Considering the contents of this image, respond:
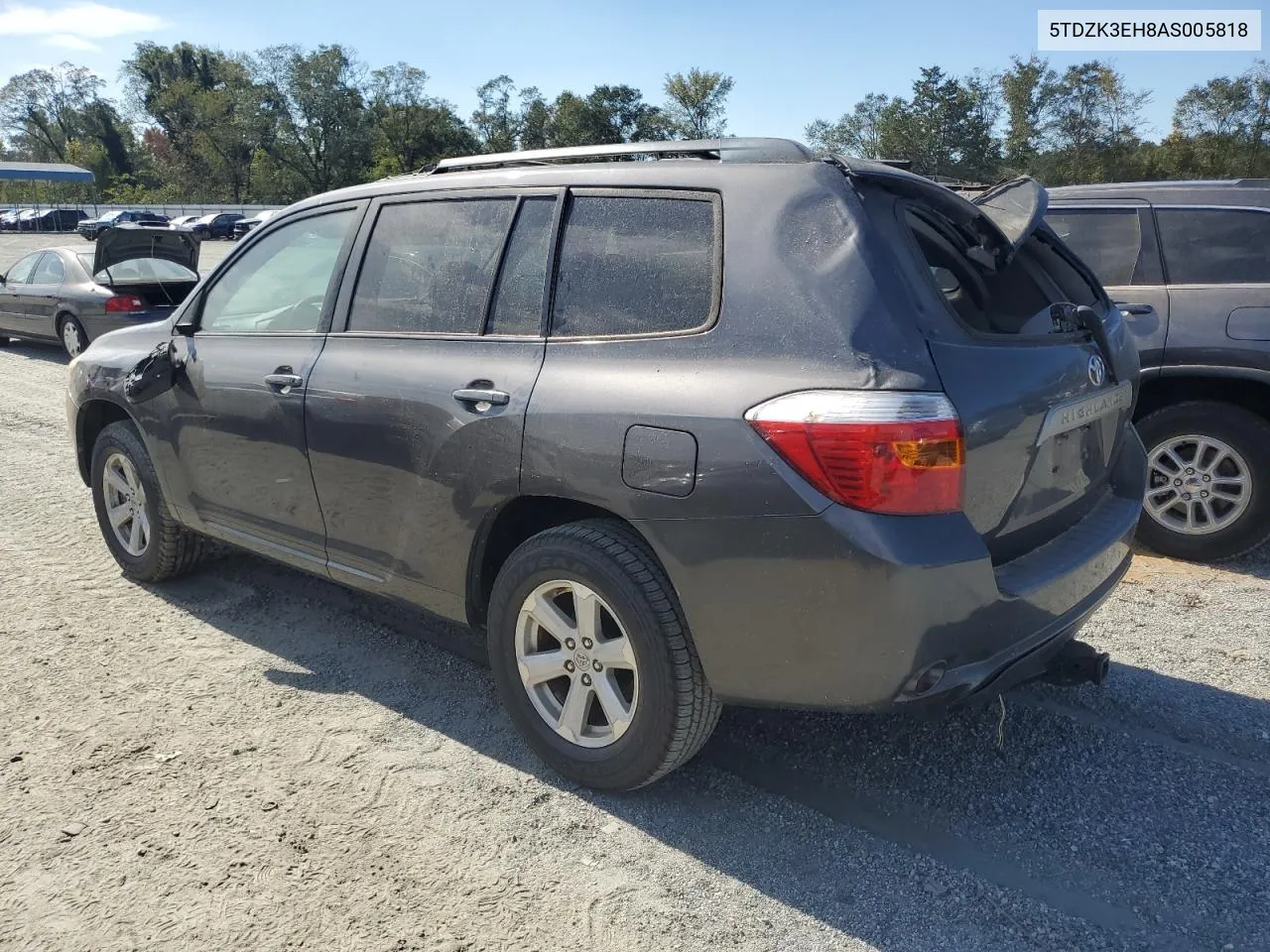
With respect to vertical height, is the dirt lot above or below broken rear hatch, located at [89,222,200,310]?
below

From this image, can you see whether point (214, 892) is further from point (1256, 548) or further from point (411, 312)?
point (1256, 548)

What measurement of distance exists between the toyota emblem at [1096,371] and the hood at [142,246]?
10.7m

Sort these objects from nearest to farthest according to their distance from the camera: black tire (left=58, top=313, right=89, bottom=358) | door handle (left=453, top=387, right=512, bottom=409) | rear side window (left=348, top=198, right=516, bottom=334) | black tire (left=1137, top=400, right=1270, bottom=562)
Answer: door handle (left=453, top=387, right=512, bottom=409) < rear side window (left=348, top=198, right=516, bottom=334) < black tire (left=1137, top=400, right=1270, bottom=562) < black tire (left=58, top=313, right=89, bottom=358)

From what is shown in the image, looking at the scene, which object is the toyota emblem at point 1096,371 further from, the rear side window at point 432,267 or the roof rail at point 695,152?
the rear side window at point 432,267

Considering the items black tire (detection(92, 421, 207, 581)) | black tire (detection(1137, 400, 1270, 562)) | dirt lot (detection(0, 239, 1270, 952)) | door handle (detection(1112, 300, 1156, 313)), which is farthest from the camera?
door handle (detection(1112, 300, 1156, 313))

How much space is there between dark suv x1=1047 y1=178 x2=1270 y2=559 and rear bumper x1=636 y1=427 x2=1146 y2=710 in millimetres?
2974

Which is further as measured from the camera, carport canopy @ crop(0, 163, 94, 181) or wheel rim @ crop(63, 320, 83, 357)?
carport canopy @ crop(0, 163, 94, 181)

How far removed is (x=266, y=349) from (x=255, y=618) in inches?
50.5

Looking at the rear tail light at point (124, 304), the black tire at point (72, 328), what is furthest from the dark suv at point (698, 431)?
the black tire at point (72, 328)

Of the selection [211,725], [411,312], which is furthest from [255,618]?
[411,312]

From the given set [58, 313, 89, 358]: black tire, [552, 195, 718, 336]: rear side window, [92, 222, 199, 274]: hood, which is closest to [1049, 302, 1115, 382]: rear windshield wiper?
[552, 195, 718, 336]: rear side window

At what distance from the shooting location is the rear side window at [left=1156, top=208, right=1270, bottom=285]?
17.0 feet

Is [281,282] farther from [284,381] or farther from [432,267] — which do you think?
[432,267]

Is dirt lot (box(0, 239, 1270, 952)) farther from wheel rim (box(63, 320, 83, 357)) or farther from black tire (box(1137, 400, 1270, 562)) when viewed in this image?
wheel rim (box(63, 320, 83, 357))
